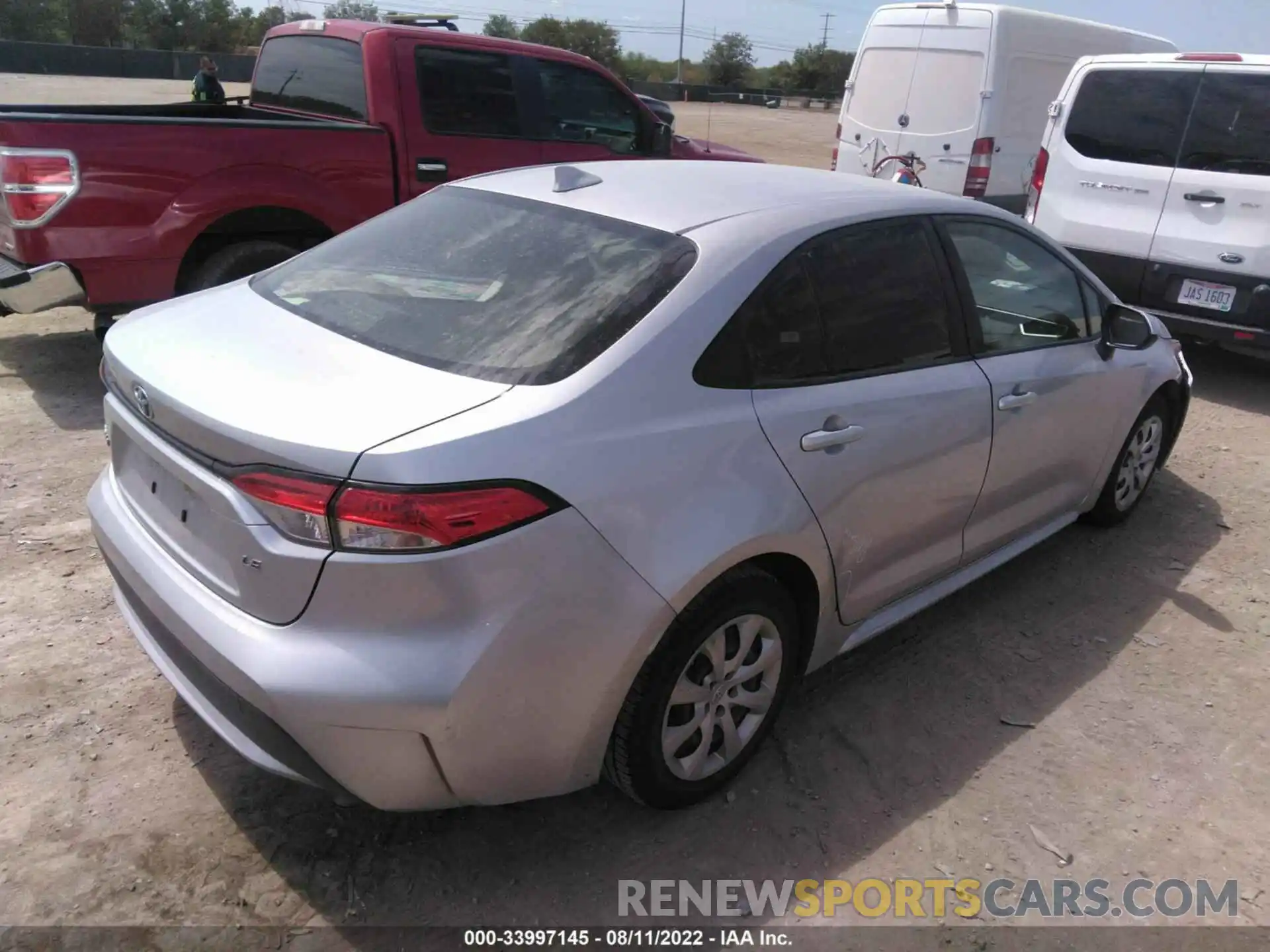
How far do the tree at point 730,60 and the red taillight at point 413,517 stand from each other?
246 feet

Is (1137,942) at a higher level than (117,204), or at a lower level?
lower

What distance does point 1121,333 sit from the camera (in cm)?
396

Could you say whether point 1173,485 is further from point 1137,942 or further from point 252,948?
point 252,948

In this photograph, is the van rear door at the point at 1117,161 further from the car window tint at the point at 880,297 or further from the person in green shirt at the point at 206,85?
the person in green shirt at the point at 206,85

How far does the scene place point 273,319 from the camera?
8.75ft

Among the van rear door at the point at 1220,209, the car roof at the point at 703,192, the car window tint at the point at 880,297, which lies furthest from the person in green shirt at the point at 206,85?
the car window tint at the point at 880,297

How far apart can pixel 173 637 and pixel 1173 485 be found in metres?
4.96

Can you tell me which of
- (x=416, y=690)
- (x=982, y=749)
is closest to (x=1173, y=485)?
(x=982, y=749)

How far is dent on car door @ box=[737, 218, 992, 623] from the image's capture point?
267 centimetres

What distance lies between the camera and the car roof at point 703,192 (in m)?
2.83

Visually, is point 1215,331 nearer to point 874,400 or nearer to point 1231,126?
point 1231,126

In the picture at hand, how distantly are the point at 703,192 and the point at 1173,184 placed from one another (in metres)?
5.04

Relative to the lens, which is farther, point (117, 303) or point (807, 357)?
point (117, 303)

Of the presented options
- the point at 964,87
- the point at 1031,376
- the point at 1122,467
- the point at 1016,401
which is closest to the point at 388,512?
the point at 1016,401
